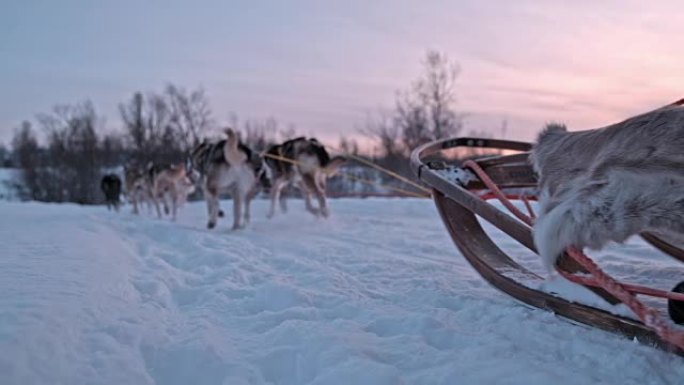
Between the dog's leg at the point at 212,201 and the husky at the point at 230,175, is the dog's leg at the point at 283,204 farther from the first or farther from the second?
the dog's leg at the point at 212,201

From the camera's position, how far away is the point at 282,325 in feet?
9.54

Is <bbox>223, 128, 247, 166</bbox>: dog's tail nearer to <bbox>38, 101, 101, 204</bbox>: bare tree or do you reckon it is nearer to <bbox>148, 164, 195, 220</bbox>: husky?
<bbox>148, 164, 195, 220</bbox>: husky

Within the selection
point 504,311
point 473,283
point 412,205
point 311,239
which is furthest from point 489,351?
point 412,205

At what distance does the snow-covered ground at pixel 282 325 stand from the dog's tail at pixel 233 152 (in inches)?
148

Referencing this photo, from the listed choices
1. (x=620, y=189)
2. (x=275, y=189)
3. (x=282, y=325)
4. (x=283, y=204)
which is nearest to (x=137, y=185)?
(x=283, y=204)

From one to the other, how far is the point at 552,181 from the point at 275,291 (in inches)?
76.6

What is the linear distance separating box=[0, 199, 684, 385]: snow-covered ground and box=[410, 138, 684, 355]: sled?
8 cm

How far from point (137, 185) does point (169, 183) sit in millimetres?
2759

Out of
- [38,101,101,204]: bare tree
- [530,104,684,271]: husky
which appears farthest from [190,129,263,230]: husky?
[38,101,101,204]: bare tree

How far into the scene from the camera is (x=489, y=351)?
2.47 meters

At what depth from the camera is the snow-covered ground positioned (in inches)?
88.0

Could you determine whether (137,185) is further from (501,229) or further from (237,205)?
(501,229)

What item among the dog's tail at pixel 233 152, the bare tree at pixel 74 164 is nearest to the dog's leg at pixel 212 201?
the dog's tail at pixel 233 152

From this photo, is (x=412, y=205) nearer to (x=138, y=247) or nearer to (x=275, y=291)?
(x=138, y=247)
